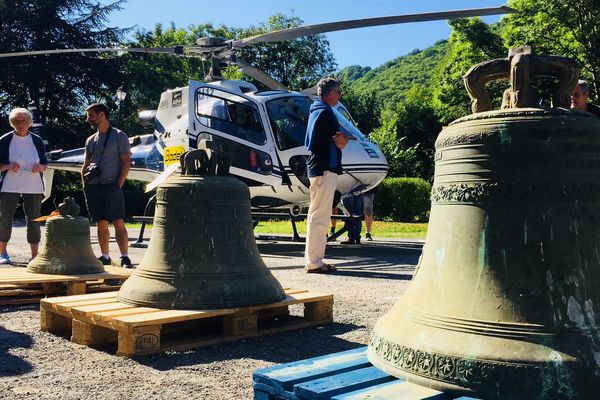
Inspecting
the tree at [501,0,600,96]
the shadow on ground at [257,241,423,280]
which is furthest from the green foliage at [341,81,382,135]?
the shadow on ground at [257,241,423,280]

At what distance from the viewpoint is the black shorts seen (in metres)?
7.53

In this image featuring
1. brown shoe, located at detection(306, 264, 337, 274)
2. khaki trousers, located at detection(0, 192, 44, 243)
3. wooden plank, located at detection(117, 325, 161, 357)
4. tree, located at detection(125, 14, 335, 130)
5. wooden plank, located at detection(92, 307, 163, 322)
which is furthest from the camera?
tree, located at detection(125, 14, 335, 130)

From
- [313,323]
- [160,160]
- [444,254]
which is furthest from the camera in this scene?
[160,160]

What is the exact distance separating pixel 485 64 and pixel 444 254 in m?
0.73

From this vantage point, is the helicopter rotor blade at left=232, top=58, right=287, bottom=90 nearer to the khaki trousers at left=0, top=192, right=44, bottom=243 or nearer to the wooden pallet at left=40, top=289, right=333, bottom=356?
the khaki trousers at left=0, top=192, right=44, bottom=243

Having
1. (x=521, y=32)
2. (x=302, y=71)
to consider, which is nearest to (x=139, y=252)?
(x=521, y=32)

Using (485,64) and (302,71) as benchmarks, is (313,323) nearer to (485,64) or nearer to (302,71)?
(485,64)

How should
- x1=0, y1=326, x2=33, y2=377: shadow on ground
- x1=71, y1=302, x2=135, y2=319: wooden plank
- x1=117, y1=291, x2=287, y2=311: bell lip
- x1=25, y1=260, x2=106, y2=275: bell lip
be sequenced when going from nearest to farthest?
x1=0, y1=326, x2=33, y2=377: shadow on ground → x1=71, y1=302, x2=135, y2=319: wooden plank → x1=117, y1=291, x2=287, y2=311: bell lip → x1=25, y1=260, x2=106, y2=275: bell lip

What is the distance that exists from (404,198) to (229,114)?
14.3 m

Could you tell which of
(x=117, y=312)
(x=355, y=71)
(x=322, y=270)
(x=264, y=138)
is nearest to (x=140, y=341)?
(x=117, y=312)

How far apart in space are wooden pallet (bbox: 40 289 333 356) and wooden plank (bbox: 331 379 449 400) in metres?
2.12

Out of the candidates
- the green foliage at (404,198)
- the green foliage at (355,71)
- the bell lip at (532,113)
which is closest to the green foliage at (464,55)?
the green foliage at (404,198)

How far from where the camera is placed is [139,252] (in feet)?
37.7

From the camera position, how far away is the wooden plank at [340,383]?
2.17 m
